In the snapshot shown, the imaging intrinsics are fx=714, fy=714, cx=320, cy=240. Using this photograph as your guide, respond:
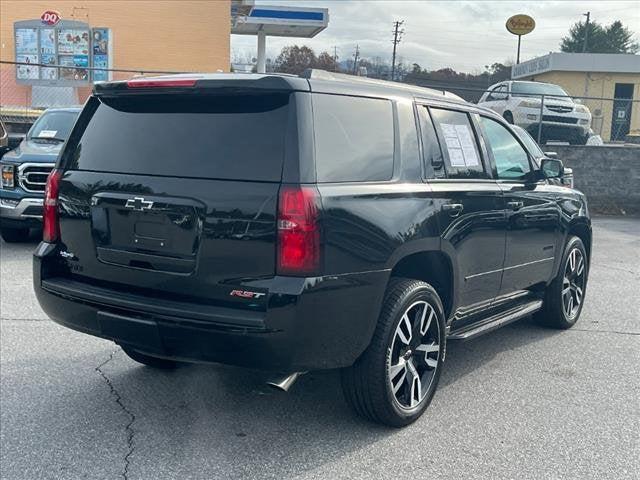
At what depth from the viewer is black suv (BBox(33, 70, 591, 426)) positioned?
3.44m

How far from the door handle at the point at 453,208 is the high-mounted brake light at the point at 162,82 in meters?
1.66

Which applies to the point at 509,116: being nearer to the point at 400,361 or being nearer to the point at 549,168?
the point at 549,168

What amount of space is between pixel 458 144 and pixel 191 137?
191 centimetres

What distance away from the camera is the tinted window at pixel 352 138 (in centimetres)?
360

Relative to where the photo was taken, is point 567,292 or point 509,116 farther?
point 509,116

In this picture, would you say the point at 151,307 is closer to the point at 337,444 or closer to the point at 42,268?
the point at 42,268

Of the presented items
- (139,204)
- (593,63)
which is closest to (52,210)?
(139,204)

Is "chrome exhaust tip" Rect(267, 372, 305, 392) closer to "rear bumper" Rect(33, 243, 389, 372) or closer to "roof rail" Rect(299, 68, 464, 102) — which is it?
"rear bumper" Rect(33, 243, 389, 372)

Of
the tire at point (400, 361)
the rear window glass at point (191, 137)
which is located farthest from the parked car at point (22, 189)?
the tire at point (400, 361)

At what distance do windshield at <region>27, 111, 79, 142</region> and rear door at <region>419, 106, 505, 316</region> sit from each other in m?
7.65

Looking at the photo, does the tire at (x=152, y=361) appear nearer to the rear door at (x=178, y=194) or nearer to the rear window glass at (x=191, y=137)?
the rear door at (x=178, y=194)

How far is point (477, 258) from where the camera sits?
4.73 m

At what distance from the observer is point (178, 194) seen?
11.8 ft

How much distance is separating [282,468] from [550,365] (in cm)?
257
